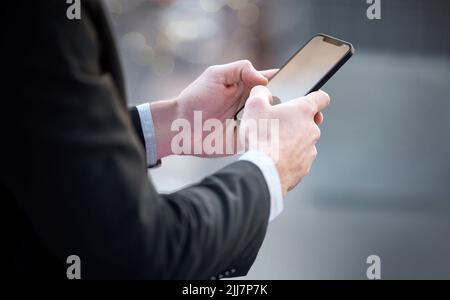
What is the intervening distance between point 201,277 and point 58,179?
22cm

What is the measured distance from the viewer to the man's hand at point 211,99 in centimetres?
118

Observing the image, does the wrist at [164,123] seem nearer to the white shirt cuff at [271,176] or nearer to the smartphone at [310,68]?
the smartphone at [310,68]

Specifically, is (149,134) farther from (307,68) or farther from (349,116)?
(349,116)

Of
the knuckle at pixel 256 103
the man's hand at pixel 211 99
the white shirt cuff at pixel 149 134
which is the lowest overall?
the white shirt cuff at pixel 149 134

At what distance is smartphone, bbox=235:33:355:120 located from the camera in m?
1.07

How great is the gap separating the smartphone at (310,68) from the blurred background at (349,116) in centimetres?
141

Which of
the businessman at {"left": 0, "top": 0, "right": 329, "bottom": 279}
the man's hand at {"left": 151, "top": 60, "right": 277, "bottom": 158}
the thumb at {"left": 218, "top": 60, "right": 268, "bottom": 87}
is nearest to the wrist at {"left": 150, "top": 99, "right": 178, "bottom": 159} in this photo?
the man's hand at {"left": 151, "top": 60, "right": 277, "bottom": 158}

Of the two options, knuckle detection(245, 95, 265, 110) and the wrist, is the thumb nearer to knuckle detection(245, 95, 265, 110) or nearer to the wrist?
the wrist

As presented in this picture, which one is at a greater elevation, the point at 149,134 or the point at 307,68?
the point at 307,68

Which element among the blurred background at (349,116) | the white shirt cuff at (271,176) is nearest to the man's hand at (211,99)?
the white shirt cuff at (271,176)

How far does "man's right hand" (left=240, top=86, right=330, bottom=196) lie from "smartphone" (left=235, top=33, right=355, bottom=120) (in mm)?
163

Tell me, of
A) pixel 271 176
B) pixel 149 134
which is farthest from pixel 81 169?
pixel 149 134

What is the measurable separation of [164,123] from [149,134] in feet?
0.12

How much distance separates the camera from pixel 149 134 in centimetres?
121
